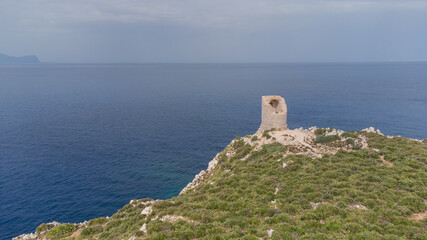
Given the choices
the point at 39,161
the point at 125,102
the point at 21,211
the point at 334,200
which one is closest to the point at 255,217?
the point at 334,200

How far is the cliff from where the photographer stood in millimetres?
16250

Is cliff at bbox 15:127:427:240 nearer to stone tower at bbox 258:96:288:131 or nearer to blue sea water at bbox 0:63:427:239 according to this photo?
stone tower at bbox 258:96:288:131

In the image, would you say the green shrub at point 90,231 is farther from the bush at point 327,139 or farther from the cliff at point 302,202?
the bush at point 327,139

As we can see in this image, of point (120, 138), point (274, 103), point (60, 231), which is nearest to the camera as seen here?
point (60, 231)

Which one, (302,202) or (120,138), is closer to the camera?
(302,202)

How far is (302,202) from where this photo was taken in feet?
65.0

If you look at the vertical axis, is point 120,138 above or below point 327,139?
below

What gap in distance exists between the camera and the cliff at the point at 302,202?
16.2 m

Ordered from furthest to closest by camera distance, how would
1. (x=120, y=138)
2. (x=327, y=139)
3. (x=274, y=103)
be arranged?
(x=120, y=138) < (x=274, y=103) < (x=327, y=139)

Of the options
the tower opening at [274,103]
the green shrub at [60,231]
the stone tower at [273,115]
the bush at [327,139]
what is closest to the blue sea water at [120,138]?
the green shrub at [60,231]

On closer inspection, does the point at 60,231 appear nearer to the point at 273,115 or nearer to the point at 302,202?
the point at 302,202

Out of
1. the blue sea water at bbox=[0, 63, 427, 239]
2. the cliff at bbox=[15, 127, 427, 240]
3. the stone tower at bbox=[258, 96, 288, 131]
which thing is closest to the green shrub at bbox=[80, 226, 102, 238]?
the cliff at bbox=[15, 127, 427, 240]

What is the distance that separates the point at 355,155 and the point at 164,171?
35.7m

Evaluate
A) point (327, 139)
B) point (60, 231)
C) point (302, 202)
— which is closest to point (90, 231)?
point (60, 231)
